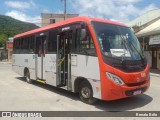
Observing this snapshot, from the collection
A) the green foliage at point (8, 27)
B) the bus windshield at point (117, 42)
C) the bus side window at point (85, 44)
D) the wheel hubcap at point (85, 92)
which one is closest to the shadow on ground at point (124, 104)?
the wheel hubcap at point (85, 92)

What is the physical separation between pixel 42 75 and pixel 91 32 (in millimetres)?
4575

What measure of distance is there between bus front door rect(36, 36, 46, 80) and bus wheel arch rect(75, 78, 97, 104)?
314 centimetres

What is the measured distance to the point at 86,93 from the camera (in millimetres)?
8117

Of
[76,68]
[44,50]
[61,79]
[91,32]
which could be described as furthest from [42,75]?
[91,32]

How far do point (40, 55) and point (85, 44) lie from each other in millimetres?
4144

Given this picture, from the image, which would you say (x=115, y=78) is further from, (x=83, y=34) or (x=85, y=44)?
(x=83, y=34)

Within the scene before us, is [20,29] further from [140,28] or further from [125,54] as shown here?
[125,54]

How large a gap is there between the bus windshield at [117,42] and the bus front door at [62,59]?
192cm

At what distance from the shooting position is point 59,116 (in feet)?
22.3

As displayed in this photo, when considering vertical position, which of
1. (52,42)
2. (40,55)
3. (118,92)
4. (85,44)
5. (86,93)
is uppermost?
(52,42)

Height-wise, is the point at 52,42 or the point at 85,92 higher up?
the point at 52,42

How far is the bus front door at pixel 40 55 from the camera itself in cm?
1129

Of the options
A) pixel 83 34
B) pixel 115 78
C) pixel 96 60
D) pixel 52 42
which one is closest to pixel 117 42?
pixel 96 60

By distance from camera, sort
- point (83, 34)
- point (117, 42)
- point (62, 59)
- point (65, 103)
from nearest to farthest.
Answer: point (117, 42)
point (83, 34)
point (65, 103)
point (62, 59)
